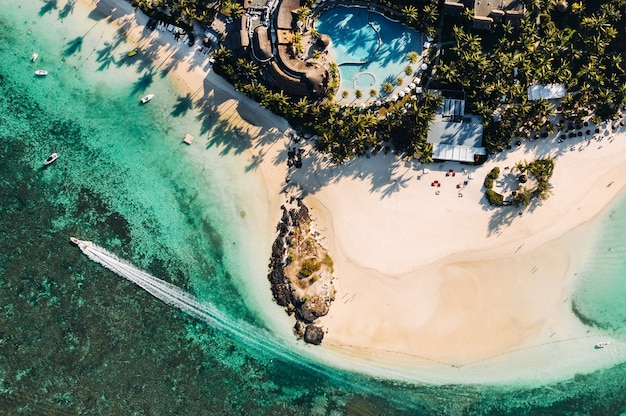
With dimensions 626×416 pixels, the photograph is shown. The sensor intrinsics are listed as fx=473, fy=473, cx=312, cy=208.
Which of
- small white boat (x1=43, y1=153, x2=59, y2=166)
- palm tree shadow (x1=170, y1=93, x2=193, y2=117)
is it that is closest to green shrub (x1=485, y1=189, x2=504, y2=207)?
palm tree shadow (x1=170, y1=93, x2=193, y2=117)

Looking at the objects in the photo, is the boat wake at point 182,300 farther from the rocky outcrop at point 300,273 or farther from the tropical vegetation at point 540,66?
the tropical vegetation at point 540,66

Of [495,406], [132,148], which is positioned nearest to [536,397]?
[495,406]

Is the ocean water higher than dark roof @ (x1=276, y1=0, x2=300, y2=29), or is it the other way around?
dark roof @ (x1=276, y1=0, x2=300, y2=29)

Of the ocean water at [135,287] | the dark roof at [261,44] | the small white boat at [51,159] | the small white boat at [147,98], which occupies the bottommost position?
the ocean water at [135,287]

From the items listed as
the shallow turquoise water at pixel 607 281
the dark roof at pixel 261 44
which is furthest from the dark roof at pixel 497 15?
the shallow turquoise water at pixel 607 281

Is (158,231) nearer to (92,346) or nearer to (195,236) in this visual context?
(195,236)

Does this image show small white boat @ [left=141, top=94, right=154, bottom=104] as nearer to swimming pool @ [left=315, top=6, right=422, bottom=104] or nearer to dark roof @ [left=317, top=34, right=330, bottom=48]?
dark roof @ [left=317, top=34, right=330, bottom=48]
